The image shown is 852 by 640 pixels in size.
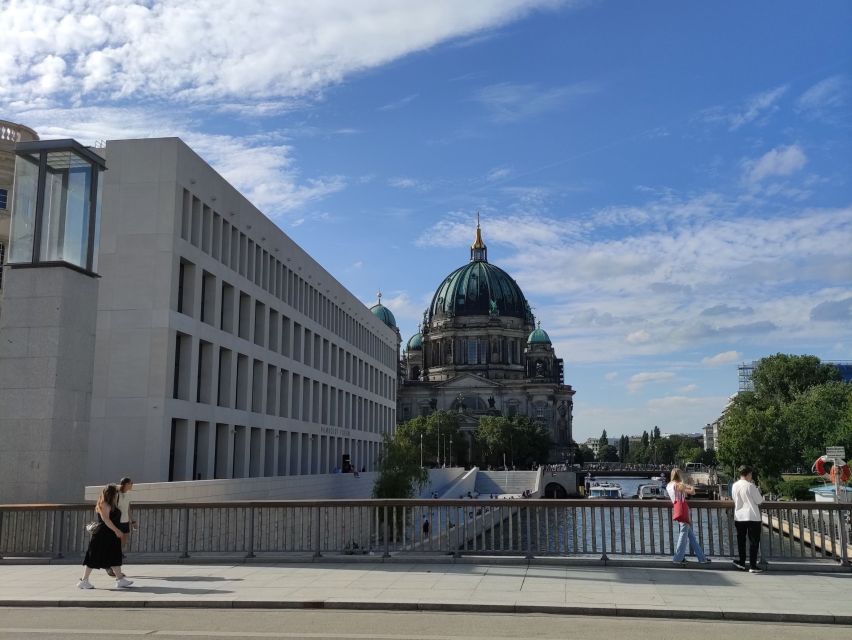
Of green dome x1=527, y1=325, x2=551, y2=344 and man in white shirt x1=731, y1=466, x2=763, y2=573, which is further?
green dome x1=527, y1=325, x2=551, y2=344

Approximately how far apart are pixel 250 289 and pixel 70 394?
2603 cm

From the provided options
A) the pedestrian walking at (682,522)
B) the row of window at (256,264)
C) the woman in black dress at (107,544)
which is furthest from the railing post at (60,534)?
the row of window at (256,264)

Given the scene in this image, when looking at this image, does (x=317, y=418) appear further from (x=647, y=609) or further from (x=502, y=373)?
(x=502, y=373)

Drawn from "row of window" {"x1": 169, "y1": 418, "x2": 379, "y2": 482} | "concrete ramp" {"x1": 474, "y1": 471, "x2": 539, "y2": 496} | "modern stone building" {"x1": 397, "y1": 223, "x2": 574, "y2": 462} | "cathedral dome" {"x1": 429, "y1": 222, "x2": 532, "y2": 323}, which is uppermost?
"cathedral dome" {"x1": 429, "y1": 222, "x2": 532, "y2": 323}

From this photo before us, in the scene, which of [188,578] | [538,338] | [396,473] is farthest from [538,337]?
[188,578]

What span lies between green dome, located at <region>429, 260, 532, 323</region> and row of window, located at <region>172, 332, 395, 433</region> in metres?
113

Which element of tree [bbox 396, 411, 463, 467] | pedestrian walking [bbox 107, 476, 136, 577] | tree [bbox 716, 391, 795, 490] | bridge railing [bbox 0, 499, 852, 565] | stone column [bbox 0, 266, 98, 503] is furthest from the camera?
tree [bbox 396, 411, 463, 467]

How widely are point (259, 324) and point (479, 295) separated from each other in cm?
13572

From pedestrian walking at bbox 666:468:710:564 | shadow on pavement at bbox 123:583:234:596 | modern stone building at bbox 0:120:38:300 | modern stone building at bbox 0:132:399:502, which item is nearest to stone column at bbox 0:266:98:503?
modern stone building at bbox 0:132:399:502

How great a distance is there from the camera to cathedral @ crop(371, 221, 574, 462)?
6678 inches

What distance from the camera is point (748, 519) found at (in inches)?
615

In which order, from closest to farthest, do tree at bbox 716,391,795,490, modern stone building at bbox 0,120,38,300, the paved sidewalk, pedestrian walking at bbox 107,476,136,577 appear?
the paved sidewalk < pedestrian walking at bbox 107,476,136,577 < modern stone building at bbox 0,120,38,300 < tree at bbox 716,391,795,490

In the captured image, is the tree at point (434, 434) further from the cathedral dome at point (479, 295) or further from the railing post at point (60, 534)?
the railing post at point (60, 534)

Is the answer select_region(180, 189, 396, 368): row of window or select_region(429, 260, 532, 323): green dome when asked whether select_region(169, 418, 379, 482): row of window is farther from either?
select_region(429, 260, 532, 323): green dome
